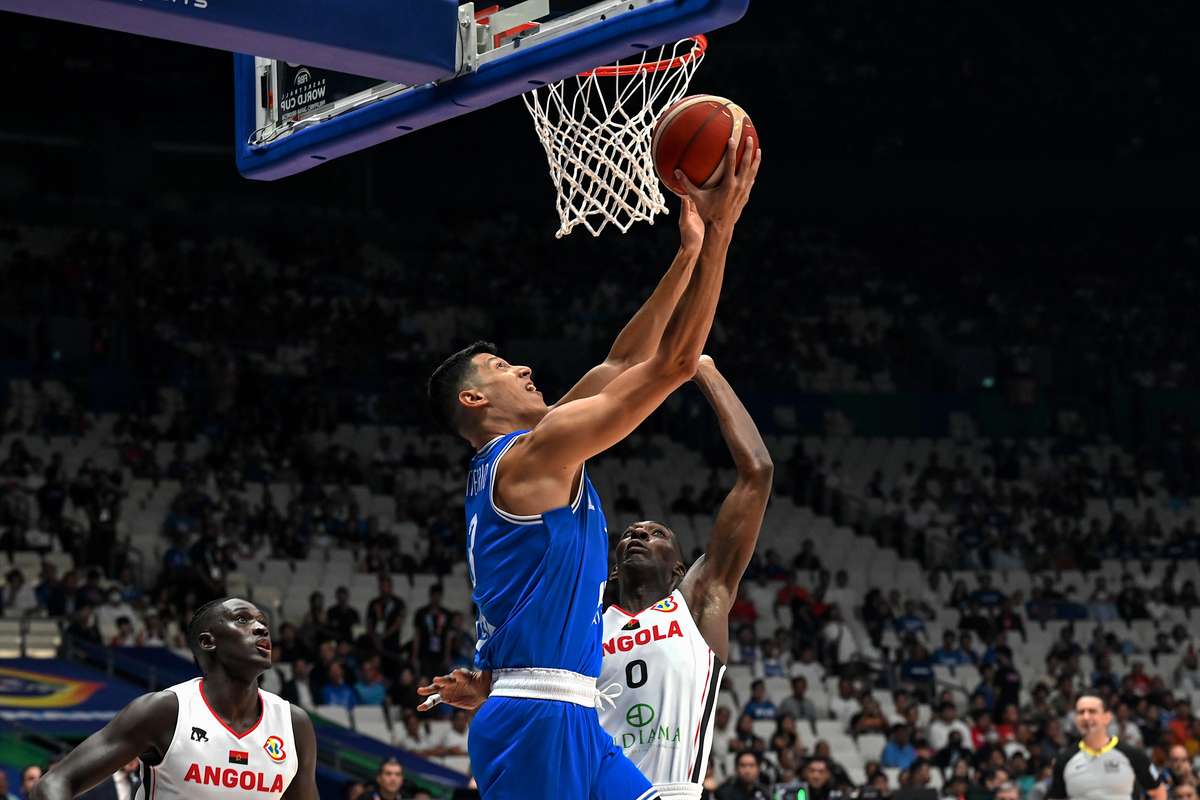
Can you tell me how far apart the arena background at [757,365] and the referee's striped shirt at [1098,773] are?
4.42 feet

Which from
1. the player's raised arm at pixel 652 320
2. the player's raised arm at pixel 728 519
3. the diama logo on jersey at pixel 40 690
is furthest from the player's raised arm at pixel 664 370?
the diama logo on jersey at pixel 40 690

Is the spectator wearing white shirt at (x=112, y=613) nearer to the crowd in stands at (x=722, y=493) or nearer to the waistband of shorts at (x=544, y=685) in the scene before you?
the crowd in stands at (x=722, y=493)

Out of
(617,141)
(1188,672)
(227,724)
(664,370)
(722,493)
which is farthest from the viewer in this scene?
(722,493)

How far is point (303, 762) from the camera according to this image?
5109 mm

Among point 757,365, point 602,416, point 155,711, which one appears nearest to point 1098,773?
point 155,711

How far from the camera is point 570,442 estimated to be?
3.76m

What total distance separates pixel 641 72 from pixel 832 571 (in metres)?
13.6

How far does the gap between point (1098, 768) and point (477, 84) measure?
7113 millimetres

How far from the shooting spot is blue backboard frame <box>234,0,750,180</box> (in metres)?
4.20

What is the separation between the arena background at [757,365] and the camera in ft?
48.1

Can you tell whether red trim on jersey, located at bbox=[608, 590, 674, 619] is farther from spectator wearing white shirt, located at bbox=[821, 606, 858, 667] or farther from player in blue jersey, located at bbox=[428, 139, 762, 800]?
spectator wearing white shirt, located at bbox=[821, 606, 858, 667]

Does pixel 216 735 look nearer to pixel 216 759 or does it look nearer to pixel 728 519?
pixel 216 759

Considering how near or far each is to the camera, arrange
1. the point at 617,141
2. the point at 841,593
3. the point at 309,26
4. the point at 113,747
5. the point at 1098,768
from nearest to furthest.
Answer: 1. the point at 309,26
2. the point at 113,747
3. the point at 617,141
4. the point at 1098,768
5. the point at 841,593

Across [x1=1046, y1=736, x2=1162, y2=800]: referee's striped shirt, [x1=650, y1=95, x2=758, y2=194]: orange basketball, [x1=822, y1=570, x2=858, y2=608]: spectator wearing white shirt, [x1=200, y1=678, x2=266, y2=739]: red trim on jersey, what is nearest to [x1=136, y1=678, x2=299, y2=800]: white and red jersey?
[x1=200, y1=678, x2=266, y2=739]: red trim on jersey
